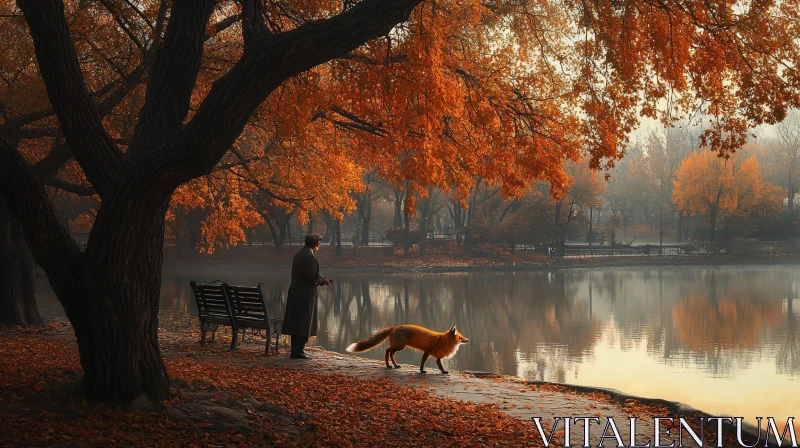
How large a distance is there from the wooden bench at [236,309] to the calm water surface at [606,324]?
3481mm

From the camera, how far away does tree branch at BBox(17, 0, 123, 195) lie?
676 centimetres

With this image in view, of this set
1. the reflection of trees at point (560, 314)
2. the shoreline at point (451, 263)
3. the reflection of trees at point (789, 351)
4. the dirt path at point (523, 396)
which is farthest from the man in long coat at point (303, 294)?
the shoreline at point (451, 263)

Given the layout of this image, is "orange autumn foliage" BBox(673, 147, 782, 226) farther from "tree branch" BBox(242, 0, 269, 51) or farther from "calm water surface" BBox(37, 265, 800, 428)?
"tree branch" BBox(242, 0, 269, 51)

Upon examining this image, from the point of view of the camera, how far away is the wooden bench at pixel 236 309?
1209cm

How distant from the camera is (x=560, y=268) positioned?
48.7m

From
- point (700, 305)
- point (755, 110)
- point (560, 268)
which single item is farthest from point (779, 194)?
point (755, 110)

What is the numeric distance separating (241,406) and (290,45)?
3.11m

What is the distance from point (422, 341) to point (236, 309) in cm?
349

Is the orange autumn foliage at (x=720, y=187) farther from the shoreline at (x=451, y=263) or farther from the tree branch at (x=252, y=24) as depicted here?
the tree branch at (x=252, y=24)

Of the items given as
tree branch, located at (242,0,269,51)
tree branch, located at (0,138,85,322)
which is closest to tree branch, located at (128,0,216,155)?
tree branch, located at (242,0,269,51)

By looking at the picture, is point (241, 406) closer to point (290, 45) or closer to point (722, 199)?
point (290, 45)

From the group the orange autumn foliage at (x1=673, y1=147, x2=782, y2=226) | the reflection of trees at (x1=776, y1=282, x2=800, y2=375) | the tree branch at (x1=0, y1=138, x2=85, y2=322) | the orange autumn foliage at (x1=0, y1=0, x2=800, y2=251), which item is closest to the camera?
the tree branch at (x1=0, y1=138, x2=85, y2=322)

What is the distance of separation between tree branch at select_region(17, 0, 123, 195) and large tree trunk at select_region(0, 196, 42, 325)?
8307 mm

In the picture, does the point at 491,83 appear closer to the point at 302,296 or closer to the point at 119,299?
the point at 302,296
